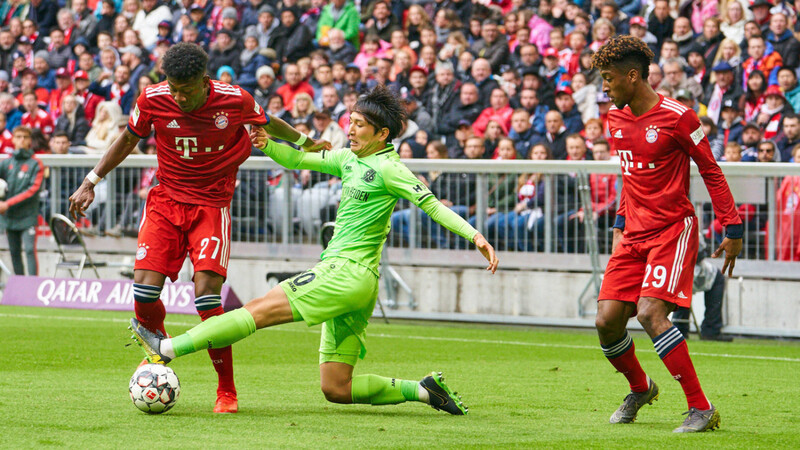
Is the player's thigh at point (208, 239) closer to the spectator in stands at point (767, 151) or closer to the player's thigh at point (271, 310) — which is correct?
the player's thigh at point (271, 310)

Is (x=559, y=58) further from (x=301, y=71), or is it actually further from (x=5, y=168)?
(x=5, y=168)

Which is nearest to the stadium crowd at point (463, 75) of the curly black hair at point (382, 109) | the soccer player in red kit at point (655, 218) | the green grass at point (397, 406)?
the green grass at point (397, 406)

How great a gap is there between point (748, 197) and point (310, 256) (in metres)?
5.40

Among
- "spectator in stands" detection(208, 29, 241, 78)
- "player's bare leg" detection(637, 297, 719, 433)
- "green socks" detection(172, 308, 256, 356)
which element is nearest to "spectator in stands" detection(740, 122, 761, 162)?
"player's bare leg" detection(637, 297, 719, 433)

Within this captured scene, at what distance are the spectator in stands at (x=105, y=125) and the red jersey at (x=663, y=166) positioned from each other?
13443 mm

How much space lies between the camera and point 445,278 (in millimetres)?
14258

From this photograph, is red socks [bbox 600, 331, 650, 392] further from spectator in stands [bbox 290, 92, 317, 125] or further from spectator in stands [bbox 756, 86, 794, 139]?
spectator in stands [bbox 290, 92, 317, 125]

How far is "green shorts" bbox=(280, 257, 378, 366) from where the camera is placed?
21.9 ft

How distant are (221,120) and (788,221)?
733 centimetres

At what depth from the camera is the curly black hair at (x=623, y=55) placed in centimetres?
678

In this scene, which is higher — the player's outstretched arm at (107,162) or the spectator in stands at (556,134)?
the spectator in stands at (556,134)

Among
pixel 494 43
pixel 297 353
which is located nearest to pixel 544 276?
pixel 297 353

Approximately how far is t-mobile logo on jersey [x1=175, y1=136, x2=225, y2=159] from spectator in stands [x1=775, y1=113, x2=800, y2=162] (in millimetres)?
8370

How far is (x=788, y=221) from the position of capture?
498 inches
